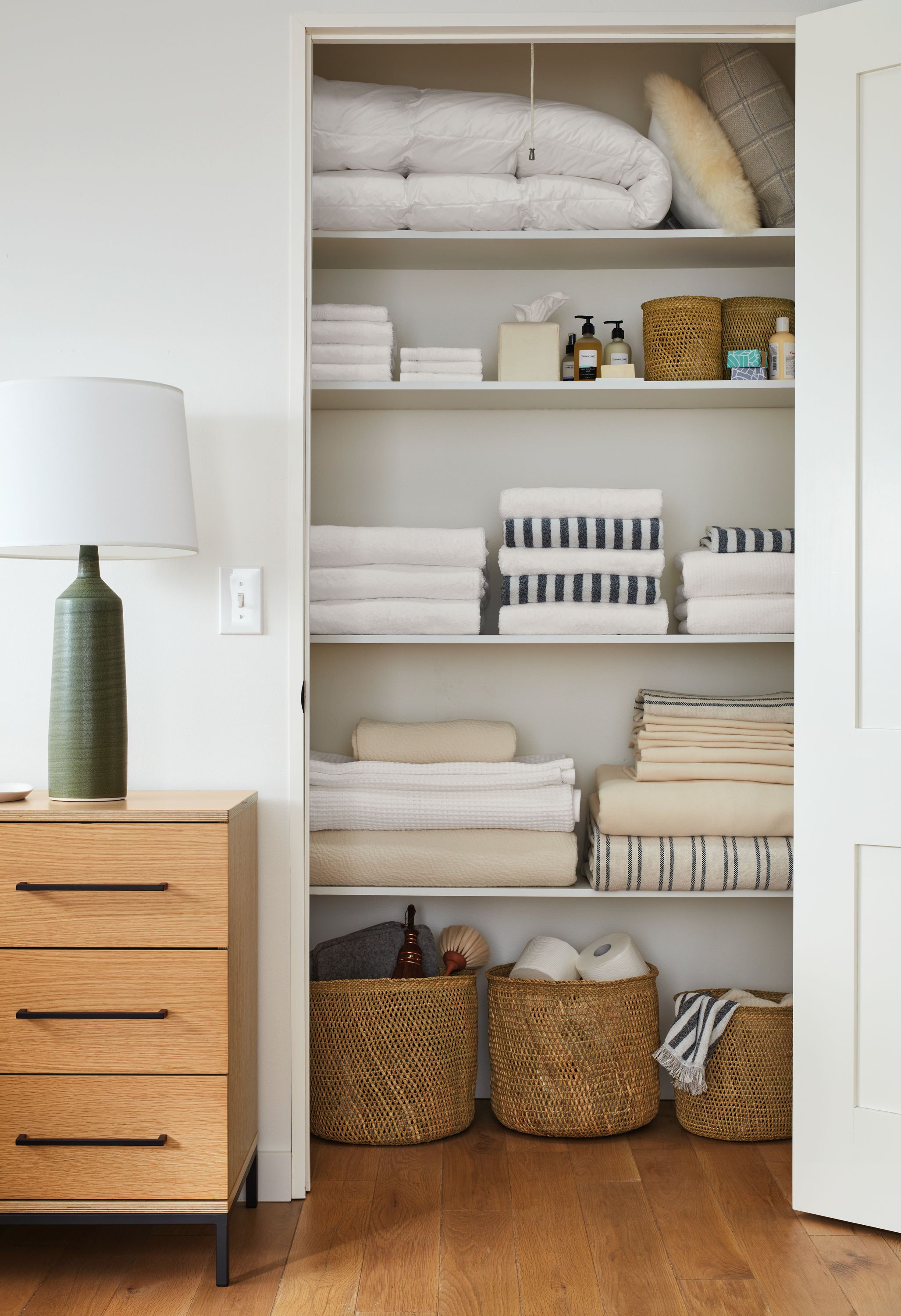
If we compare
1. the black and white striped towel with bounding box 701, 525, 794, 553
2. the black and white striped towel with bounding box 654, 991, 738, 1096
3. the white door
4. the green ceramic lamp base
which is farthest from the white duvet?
the black and white striped towel with bounding box 654, 991, 738, 1096

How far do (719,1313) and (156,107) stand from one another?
227cm

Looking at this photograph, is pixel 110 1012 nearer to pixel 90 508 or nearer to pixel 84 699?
pixel 84 699

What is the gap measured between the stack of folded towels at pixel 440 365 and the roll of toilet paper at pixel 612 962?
1282 millimetres

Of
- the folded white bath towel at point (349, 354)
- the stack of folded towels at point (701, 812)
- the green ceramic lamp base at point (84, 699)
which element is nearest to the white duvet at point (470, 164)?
the folded white bath towel at point (349, 354)

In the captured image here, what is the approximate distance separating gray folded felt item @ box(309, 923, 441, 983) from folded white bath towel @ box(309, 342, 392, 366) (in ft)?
4.07

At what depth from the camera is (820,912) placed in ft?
6.31

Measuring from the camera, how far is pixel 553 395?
235 centimetres

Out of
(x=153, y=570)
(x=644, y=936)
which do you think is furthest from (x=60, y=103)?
(x=644, y=936)

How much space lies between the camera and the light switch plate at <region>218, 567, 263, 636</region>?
201 cm

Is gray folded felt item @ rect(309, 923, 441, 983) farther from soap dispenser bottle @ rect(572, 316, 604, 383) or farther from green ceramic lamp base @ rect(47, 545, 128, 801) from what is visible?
soap dispenser bottle @ rect(572, 316, 604, 383)

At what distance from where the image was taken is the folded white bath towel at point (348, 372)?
2287mm

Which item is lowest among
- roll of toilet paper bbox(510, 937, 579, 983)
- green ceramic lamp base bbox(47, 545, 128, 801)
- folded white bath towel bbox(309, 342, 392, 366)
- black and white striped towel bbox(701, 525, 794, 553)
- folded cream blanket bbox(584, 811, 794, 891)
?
roll of toilet paper bbox(510, 937, 579, 983)

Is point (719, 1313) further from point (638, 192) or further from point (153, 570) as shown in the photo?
point (638, 192)

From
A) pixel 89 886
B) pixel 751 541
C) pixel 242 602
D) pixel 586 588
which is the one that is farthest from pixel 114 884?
pixel 751 541
